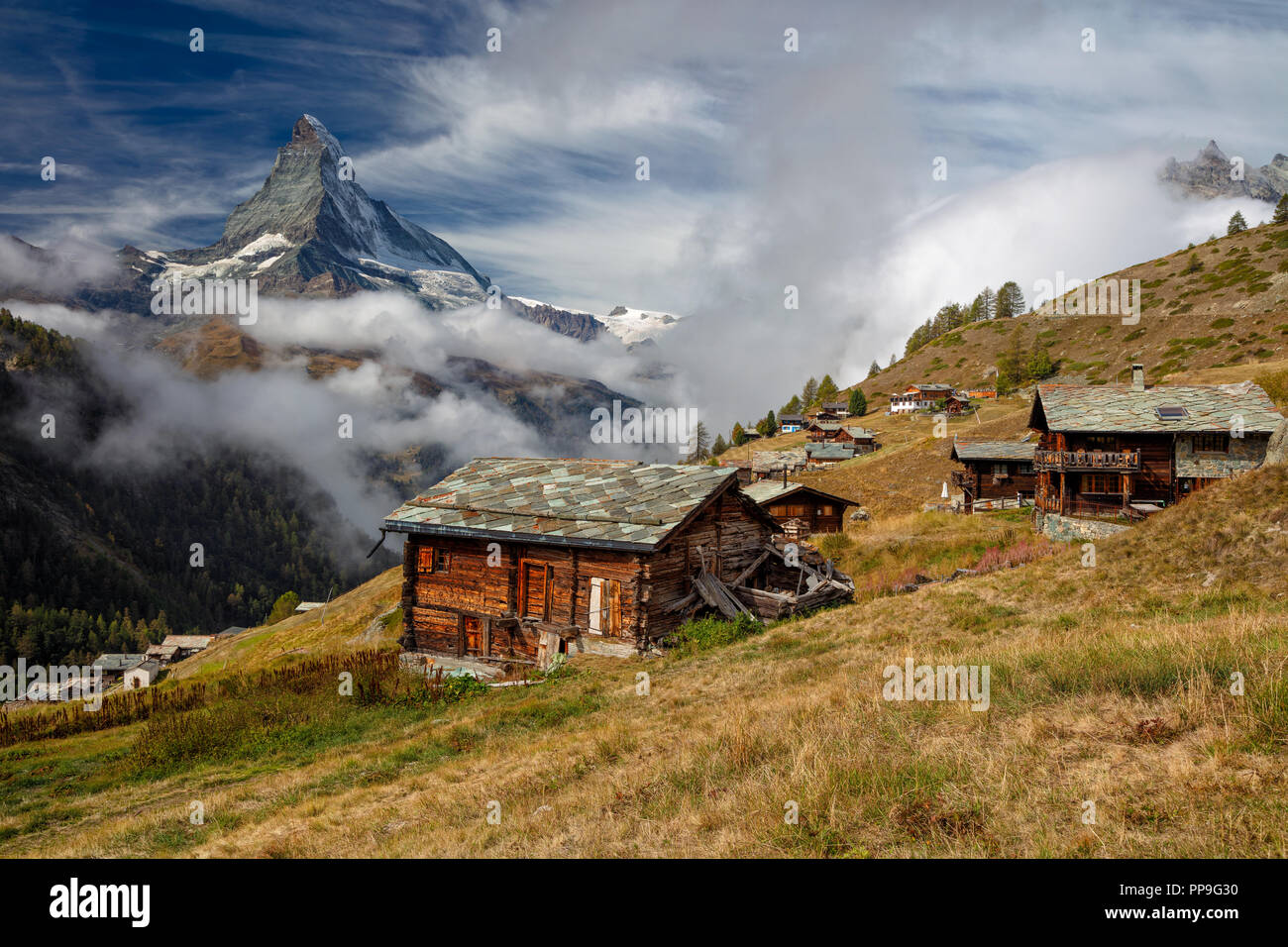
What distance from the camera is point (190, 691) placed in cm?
2525

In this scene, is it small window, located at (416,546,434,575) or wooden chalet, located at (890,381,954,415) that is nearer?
small window, located at (416,546,434,575)

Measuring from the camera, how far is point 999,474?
60656mm

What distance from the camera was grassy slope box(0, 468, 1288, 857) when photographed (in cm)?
573

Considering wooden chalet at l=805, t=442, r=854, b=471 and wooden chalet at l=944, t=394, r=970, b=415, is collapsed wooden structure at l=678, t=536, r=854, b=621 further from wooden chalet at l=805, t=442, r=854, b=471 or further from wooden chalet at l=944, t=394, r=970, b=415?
wooden chalet at l=944, t=394, r=970, b=415

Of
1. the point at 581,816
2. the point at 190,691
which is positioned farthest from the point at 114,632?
the point at 581,816

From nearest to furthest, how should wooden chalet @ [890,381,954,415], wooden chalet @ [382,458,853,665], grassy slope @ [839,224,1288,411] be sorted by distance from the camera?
1. wooden chalet @ [382,458,853,665]
2. grassy slope @ [839,224,1288,411]
3. wooden chalet @ [890,381,954,415]

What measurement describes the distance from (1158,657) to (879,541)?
35.0 metres

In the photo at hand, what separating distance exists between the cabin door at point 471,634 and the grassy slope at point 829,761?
807 centimetres

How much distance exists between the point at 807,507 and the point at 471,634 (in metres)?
38.1

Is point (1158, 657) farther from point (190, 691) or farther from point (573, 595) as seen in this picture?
point (190, 691)

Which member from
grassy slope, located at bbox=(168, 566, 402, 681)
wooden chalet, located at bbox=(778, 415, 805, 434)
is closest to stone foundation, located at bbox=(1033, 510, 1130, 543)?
grassy slope, located at bbox=(168, 566, 402, 681)

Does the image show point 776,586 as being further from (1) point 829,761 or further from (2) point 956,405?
(2) point 956,405

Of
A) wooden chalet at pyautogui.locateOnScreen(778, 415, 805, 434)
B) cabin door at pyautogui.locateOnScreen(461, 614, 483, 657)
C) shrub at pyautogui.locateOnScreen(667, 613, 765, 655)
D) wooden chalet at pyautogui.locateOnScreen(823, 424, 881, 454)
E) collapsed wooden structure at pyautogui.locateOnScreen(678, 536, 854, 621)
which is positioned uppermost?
wooden chalet at pyautogui.locateOnScreen(778, 415, 805, 434)

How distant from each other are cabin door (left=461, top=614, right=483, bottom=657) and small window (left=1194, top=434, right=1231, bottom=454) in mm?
45121
